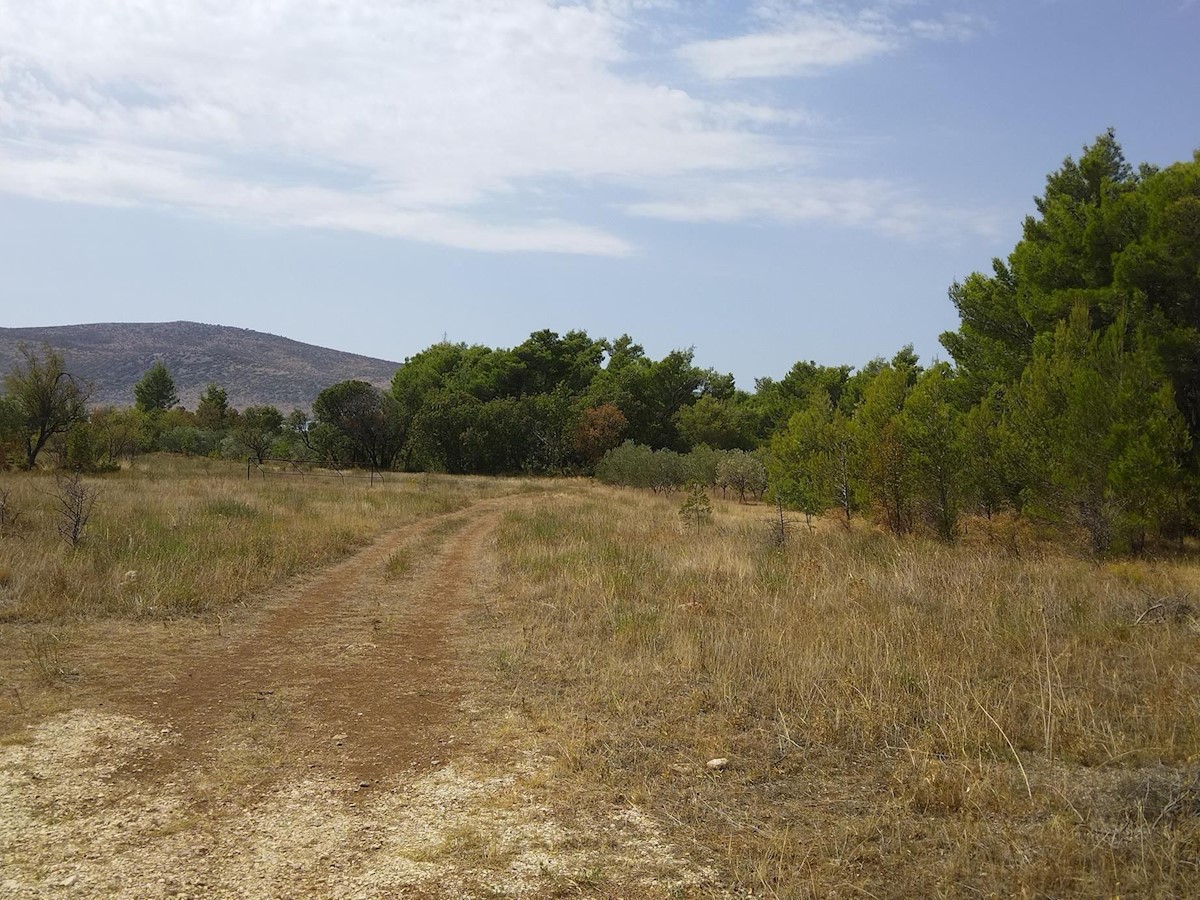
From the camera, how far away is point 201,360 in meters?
124

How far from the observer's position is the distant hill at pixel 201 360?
4318 inches

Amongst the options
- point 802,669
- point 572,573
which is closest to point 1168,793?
point 802,669

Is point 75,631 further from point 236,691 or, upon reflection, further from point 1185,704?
point 1185,704

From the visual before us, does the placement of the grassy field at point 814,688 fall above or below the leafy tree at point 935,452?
below

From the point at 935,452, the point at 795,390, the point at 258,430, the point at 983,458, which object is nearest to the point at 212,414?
the point at 258,430

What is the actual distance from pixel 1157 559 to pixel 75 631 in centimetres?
1826

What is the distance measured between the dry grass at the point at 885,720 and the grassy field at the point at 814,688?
20mm

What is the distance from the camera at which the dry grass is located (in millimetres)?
3557

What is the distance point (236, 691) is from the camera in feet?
20.4

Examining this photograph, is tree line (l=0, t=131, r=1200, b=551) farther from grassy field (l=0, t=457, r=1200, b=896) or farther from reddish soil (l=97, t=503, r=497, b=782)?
reddish soil (l=97, t=503, r=497, b=782)

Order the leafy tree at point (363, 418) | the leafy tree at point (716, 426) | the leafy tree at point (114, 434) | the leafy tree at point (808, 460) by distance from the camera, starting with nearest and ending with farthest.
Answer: the leafy tree at point (808, 460) < the leafy tree at point (114, 434) < the leafy tree at point (363, 418) < the leafy tree at point (716, 426)

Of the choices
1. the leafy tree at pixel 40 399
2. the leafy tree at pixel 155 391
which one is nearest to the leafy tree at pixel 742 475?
the leafy tree at pixel 40 399

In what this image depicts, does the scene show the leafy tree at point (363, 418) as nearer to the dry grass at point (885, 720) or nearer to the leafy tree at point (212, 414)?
the leafy tree at point (212, 414)

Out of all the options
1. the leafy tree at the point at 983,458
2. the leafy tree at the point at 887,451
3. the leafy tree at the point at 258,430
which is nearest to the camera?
the leafy tree at the point at 983,458
